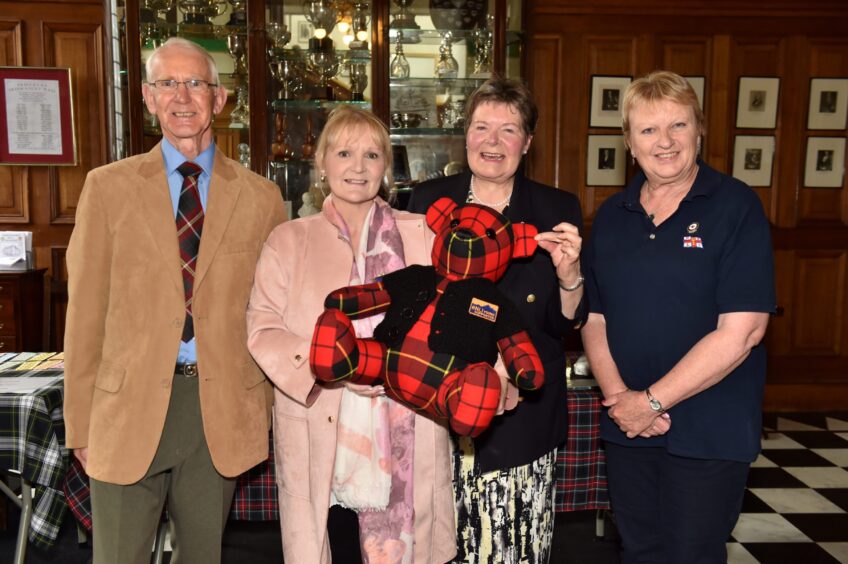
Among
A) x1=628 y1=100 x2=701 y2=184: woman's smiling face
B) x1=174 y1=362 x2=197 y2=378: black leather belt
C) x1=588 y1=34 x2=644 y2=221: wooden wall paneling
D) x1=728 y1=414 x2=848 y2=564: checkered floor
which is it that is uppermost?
x1=588 y1=34 x2=644 y2=221: wooden wall paneling

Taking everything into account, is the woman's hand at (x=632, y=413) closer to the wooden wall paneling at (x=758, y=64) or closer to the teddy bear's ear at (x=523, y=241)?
the teddy bear's ear at (x=523, y=241)

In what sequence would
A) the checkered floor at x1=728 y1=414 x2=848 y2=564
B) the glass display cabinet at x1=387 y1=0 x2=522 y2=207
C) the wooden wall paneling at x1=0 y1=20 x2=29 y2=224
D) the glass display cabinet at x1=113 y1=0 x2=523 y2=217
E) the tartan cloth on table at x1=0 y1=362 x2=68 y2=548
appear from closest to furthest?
1. the tartan cloth on table at x1=0 y1=362 x2=68 y2=548
2. the checkered floor at x1=728 y1=414 x2=848 y2=564
3. the glass display cabinet at x1=113 y1=0 x2=523 y2=217
4. the glass display cabinet at x1=387 y1=0 x2=522 y2=207
5. the wooden wall paneling at x1=0 y1=20 x2=29 y2=224

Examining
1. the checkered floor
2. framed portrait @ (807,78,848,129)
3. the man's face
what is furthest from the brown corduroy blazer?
framed portrait @ (807,78,848,129)

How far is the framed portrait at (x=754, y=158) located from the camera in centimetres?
450

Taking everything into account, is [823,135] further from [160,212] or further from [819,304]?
[160,212]

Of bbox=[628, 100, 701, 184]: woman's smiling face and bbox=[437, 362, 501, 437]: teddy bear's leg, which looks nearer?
bbox=[437, 362, 501, 437]: teddy bear's leg

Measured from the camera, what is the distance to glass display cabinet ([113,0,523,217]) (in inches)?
140

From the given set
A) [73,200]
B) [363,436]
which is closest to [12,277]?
[73,200]

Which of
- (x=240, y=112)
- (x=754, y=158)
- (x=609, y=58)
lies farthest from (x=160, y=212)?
(x=754, y=158)

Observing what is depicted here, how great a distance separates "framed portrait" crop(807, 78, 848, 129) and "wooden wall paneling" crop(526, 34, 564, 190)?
1590 millimetres

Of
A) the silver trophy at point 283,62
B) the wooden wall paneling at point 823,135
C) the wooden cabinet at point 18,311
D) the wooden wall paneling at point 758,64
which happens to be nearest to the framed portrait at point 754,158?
the wooden wall paneling at point 758,64

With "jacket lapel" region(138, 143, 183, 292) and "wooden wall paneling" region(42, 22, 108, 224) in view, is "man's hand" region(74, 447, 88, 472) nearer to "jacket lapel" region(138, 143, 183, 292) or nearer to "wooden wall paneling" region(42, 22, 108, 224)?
"jacket lapel" region(138, 143, 183, 292)

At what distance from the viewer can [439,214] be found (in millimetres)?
1528

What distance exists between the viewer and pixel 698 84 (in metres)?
4.43
